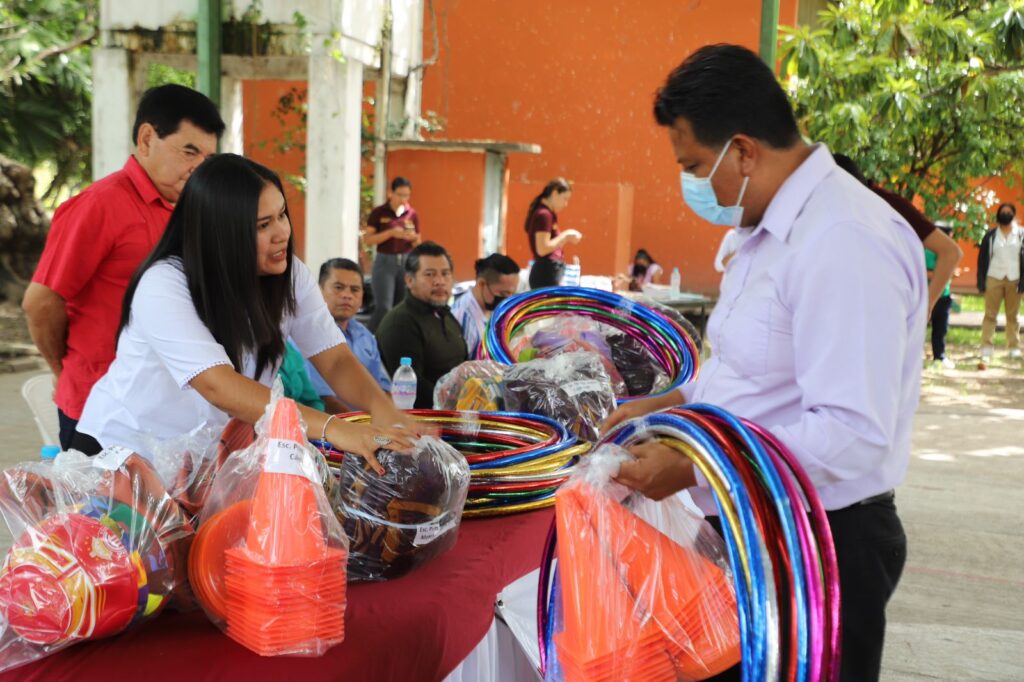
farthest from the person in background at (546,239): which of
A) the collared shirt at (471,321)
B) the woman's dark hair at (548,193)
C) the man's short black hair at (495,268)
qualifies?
the man's short black hair at (495,268)

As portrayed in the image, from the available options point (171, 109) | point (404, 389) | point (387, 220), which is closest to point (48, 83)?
point (387, 220)

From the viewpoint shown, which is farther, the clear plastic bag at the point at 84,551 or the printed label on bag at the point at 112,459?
the printed label on bag at the point at 112,459

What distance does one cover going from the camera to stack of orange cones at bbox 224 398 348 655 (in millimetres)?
1446

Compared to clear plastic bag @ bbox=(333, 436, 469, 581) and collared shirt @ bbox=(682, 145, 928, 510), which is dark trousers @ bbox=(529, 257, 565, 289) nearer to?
clear plastic bag @ bbox=(333, 436, 469, 581)

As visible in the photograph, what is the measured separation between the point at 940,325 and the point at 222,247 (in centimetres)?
925

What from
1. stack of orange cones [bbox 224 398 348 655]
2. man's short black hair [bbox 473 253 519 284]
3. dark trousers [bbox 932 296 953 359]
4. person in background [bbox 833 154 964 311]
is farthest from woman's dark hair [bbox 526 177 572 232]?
stack of orange cones [bbox 224 398 348 655]

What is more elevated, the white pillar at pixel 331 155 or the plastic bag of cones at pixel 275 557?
the white pillar at pixel 331 155

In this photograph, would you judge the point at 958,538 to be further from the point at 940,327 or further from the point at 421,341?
the point at 940,327

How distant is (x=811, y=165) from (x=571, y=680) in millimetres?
843

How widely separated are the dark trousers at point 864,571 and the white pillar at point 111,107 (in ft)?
24.2

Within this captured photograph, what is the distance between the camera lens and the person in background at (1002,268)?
10641mm

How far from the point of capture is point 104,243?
8.68ft

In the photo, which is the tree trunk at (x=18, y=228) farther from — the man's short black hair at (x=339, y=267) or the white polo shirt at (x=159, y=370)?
the white polo shirt at (x=159, y=370)

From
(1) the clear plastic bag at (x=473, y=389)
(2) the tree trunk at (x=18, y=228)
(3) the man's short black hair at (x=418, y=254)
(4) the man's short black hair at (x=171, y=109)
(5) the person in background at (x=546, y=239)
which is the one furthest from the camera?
(2) the tree trunk at (x=18, y=228)
